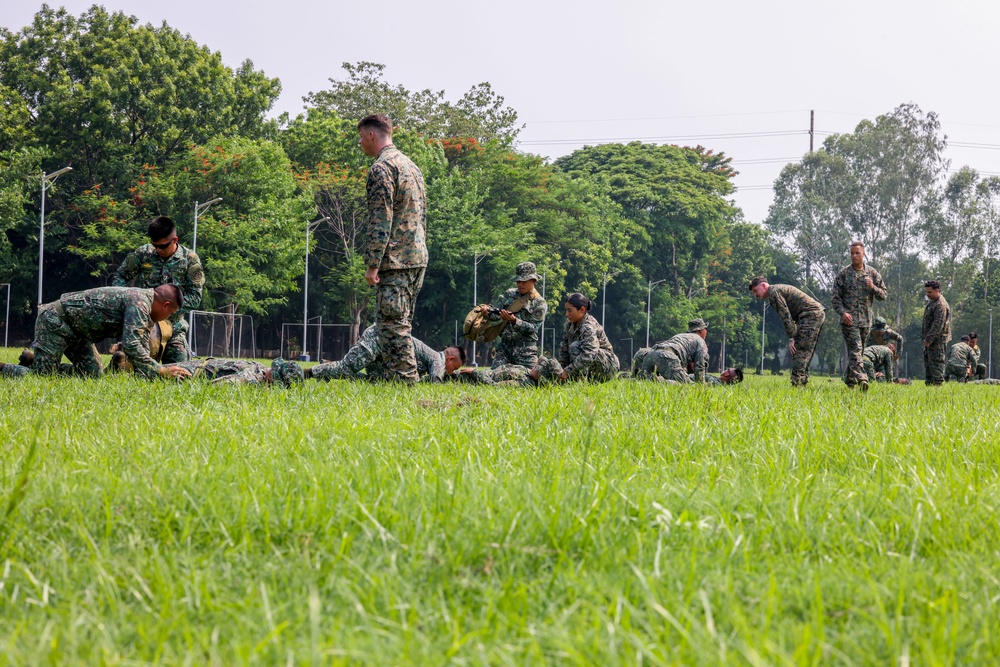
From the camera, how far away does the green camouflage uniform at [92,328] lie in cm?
845

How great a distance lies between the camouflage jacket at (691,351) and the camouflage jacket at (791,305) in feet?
5.10

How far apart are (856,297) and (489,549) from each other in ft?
40.9

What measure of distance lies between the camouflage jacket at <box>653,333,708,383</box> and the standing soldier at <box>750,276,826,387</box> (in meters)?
1.57

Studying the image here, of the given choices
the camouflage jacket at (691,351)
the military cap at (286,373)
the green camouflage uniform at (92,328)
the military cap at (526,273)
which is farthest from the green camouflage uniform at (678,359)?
the green camouflage uniform at (92,328)

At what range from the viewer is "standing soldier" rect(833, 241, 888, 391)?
43.8 ft

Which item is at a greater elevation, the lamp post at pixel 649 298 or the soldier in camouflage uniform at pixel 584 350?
the lamp post at pixel 649 298

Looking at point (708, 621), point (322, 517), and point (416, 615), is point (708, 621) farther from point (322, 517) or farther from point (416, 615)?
point (322, 517)

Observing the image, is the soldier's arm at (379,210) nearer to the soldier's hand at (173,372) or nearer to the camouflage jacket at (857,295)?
the soldier's hand at (173,372)

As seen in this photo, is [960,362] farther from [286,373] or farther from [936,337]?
[286,373]

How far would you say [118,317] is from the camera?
8922 mm

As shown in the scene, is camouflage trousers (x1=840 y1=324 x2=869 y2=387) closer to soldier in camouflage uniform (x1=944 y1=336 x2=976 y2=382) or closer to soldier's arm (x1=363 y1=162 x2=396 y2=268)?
soldier's arm (x1=363 y1=162 x2=396 y2=268)

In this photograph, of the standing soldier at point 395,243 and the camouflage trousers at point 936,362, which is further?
the camouflage trousers at point 936,362

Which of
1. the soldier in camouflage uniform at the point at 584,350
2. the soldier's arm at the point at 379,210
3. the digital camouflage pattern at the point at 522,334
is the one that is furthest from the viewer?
the digital camouflage pattern at the point at 522,334

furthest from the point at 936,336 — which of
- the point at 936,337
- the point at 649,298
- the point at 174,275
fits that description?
the point at 649,298
